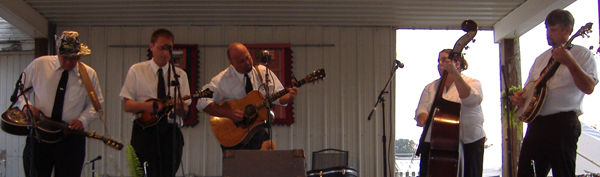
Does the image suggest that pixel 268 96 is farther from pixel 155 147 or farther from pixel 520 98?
pixel 520 98

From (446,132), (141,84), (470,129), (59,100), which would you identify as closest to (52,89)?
(59,100)

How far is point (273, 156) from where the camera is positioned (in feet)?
11.4

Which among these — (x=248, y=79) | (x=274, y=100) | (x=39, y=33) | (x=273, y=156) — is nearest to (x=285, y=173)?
(x=273, y=156)

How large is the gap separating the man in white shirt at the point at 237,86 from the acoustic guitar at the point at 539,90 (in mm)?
2092

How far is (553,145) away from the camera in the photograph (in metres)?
3.39

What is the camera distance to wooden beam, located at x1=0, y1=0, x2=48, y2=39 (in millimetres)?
6547

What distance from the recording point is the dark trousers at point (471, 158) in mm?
3750

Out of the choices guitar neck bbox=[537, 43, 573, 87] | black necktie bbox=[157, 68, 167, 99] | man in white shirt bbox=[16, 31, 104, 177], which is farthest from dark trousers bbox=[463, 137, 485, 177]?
man in white shirt bbox=[16, 31, 104, 177]

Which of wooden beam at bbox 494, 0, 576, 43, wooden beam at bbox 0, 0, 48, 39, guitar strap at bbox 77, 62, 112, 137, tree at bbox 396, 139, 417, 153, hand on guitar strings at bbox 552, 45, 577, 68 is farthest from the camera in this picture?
tree at bbox 396, 139, 417, 153

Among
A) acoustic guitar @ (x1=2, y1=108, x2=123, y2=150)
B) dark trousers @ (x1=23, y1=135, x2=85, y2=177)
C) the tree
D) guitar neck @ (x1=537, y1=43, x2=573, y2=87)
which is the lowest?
the tree

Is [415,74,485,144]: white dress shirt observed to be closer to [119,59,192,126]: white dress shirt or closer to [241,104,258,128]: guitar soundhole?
[241,104,258,128]: guitar soundhole

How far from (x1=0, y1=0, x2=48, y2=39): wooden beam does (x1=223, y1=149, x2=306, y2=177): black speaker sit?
4.95m

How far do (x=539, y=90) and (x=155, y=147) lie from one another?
3.24 meters

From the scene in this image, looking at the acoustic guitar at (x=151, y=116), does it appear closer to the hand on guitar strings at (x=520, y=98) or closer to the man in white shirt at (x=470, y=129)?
the man in white shirt at (x=470, y=129)
